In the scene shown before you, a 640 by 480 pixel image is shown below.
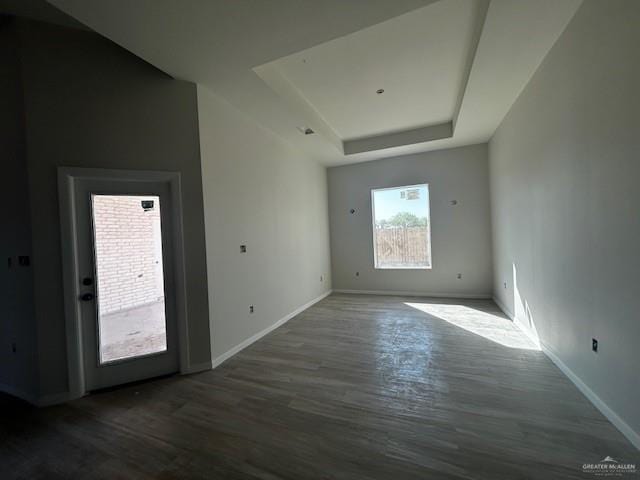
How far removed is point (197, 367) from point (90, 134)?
262 centimetres

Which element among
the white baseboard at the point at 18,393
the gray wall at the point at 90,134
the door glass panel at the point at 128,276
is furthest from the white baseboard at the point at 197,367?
the white baseboard at the point at 18,393

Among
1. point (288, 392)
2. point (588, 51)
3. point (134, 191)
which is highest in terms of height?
point (588, 51)

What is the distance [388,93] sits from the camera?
3527mm

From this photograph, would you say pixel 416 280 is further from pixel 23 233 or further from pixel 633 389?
pixel 23 233

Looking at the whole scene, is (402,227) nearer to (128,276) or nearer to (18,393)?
(128,276)

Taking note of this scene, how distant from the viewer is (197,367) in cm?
276

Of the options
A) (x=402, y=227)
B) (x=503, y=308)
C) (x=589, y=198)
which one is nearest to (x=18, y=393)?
(x=589, y=198)

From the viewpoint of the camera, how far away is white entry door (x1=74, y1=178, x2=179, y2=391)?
2443mm

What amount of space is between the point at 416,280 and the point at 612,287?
4017 mm

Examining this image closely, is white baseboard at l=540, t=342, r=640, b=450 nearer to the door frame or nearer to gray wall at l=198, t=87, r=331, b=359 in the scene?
gray wall at l=198, t=87, r=331, b=359

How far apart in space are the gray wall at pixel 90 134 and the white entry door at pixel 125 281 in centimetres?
19

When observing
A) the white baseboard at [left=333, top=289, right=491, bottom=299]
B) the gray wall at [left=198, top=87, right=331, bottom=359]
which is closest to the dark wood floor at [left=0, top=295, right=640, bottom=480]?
the gray wall at [left=198, top=87, right=331, bottom=359]

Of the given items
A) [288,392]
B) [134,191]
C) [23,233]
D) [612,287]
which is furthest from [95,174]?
[612,287]

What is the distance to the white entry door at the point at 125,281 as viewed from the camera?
2443mm
